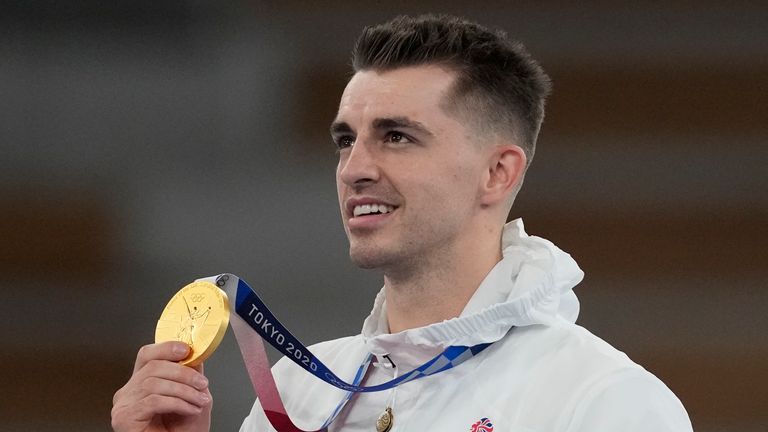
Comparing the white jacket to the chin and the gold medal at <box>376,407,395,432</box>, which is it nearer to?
the gold medal at <box>376,407,395,432</box>

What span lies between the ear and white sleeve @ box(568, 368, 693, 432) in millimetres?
508

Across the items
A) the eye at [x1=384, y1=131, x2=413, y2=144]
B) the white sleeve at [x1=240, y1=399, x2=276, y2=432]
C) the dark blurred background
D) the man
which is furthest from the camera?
the dark blurred background

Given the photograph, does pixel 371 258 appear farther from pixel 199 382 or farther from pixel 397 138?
pixel 199 382

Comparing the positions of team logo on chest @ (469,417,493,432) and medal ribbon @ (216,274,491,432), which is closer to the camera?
team logo on chest @ (469,417,493,432)

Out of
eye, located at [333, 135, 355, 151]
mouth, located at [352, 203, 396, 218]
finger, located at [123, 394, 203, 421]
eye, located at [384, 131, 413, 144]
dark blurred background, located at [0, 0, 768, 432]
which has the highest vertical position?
dark blurred background, located at [0, 0, 768, 432]

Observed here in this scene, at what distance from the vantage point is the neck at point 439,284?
7.64ft

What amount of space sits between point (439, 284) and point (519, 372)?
272mm

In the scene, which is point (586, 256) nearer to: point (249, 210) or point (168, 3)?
point (249, 210)

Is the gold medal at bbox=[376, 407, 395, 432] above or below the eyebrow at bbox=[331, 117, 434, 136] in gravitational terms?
below

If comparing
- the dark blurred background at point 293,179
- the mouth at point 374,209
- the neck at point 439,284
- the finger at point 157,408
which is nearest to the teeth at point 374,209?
the mouth at point 374,209

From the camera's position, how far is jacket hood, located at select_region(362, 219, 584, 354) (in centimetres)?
220

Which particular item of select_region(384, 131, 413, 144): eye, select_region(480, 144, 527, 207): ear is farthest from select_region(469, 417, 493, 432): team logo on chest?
select_region(384, 131, 413, 144): eye

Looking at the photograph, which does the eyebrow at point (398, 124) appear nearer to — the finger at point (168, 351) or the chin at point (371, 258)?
the chin at point (371, 258)

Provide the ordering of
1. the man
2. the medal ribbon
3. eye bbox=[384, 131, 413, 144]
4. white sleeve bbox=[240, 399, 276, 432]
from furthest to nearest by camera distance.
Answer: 1. white sleeve bbox=[240, 399, 276, 432]
2. eye bbox=[384, 131, 413, 144]
3. the medal ribbon
4. the man
